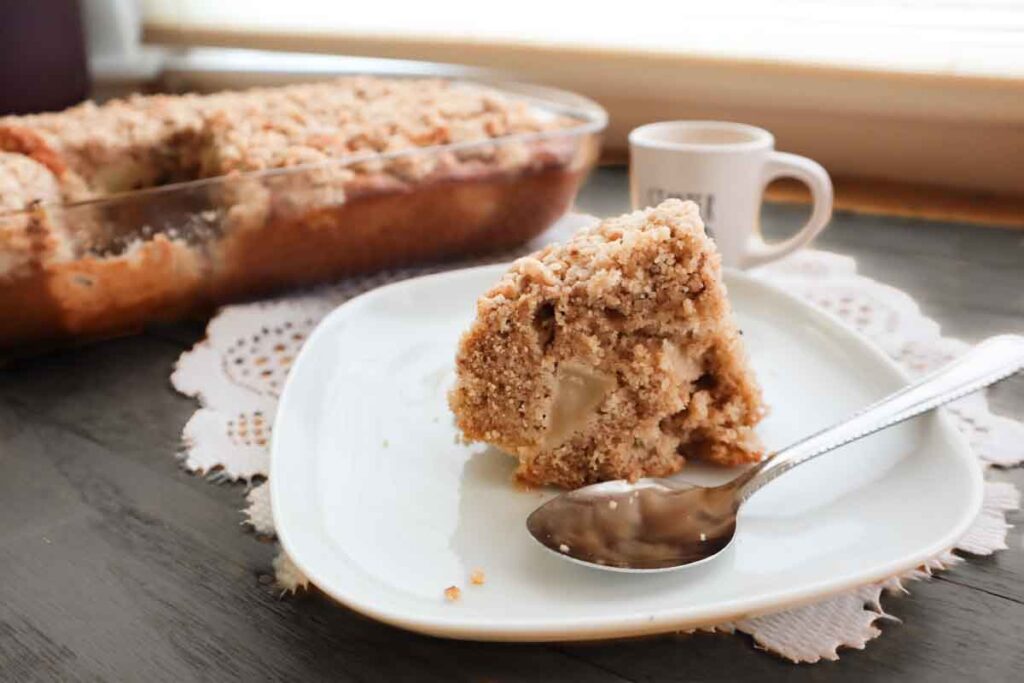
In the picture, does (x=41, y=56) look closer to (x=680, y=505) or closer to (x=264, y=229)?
(x=264, y=229)

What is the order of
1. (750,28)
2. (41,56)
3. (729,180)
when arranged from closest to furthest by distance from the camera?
(729,180) → (750,28) → (41,56)

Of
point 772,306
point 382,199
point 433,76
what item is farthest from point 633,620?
point 433,76

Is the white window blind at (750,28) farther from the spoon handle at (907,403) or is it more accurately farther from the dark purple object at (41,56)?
the spoon handle at (907,403)

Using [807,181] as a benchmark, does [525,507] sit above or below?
below

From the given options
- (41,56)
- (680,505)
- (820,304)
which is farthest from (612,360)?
(41,56)

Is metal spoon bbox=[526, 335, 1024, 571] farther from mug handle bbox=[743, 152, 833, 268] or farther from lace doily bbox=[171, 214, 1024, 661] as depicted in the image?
mug handle bbox=[743, 152, 833, 268]

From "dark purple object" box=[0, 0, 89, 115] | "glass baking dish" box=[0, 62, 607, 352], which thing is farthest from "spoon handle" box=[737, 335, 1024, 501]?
"dark purple object" box=[0, 0, 89, 115]
